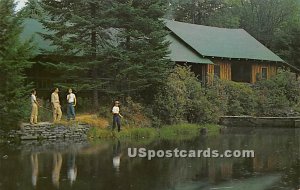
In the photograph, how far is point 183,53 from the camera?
128 feet

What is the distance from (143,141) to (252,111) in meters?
14.9

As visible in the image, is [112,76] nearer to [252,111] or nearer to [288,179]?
[252,111]

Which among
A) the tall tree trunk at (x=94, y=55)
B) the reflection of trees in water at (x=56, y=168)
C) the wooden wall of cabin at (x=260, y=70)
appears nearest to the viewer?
the reflection of trees in water at (x=56, y=168)

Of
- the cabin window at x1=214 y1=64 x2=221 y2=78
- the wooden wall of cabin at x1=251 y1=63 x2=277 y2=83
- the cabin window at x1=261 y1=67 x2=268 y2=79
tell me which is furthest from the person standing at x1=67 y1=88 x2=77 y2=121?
the cabin window at x1=261 y1=67 x2=268 y2=79

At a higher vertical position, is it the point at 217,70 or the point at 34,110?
Result: the point at 217,70

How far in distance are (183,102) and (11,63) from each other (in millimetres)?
11390

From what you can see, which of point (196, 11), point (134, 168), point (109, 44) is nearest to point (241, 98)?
point (109, 44)

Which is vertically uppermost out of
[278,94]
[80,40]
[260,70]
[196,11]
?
[196,11]

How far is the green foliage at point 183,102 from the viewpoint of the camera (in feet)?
99.7

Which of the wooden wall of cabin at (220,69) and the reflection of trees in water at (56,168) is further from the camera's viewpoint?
the wooden wall of cabin at (220,69)

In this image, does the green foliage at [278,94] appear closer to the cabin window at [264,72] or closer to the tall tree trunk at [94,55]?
the cabin window at [264,72]

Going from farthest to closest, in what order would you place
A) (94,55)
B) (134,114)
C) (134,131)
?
(134,114) < (94,55) < (134,131)

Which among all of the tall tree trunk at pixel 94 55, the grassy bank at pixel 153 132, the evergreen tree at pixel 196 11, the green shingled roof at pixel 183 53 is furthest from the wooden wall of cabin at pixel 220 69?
the evergreen tree at pixel 196 11

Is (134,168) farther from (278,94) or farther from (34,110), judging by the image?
(278,94)
